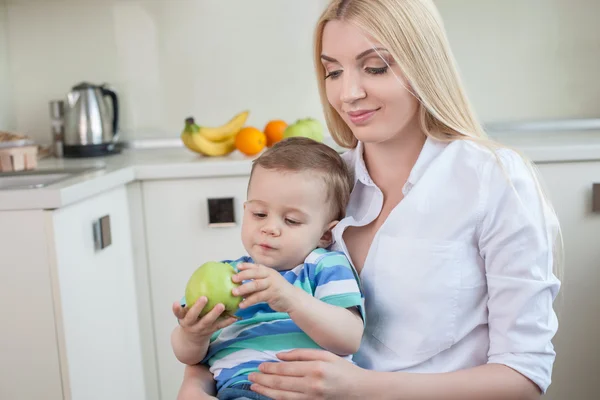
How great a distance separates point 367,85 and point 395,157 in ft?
0.57

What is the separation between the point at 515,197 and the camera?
1.22 metres

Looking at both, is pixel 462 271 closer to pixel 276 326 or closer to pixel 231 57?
pixel 276 326

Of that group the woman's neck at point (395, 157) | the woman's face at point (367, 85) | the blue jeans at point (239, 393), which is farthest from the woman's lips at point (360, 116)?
the blue jeans at point (239, 393)

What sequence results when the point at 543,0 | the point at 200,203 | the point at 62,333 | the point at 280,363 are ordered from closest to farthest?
the point at 280,363 → the point at 62,333 → the point at 200,203 → the point at 543,0

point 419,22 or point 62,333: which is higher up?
point 419,22

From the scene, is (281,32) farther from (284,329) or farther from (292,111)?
(284,329)

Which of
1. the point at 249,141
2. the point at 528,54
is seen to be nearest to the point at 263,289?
the point at 249,141

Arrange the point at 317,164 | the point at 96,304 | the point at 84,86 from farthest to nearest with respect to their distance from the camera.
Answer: the point at 84,86, the point at 96,304, the point at 317,164

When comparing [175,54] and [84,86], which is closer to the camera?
[84,86]

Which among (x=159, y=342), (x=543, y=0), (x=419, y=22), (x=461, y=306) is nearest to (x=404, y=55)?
(x=419, y=22)

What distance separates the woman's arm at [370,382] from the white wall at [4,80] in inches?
78.8

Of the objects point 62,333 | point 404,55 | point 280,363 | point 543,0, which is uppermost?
point 543,0

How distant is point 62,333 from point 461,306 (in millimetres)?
1024

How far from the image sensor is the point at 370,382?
3.96ft
